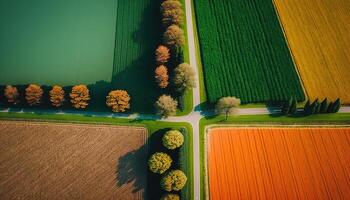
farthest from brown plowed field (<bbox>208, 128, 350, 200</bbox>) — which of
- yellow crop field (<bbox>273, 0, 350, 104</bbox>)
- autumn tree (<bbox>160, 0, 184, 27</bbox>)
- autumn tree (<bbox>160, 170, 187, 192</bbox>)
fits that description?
autumn tree (<bbox>160, 0, 184, 27</bbox>)

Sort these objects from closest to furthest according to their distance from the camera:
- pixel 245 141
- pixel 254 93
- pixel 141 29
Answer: pixel 245 141
pixel 254 93
pixel 141 29

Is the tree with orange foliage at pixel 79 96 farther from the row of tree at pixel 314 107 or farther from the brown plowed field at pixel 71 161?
the row of tree at pixel 314 107

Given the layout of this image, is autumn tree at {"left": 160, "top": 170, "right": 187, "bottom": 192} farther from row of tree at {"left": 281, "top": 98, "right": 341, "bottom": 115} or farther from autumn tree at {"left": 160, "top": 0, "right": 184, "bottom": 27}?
autumn tree at {"left": 160, "top": 0, "right": 184, "bottom": 27}

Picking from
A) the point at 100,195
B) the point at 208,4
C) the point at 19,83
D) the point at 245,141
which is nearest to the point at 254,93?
the point at 245,141

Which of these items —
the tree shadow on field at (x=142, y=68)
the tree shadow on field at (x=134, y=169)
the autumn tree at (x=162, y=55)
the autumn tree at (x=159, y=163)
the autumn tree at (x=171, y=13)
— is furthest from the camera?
the autumn tree at (x=171, y=13)

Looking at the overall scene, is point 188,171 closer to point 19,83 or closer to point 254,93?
point 254,93

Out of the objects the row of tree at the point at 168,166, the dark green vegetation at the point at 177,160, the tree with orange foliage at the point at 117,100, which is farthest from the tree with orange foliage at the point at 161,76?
the row of tree at the point at 168,166

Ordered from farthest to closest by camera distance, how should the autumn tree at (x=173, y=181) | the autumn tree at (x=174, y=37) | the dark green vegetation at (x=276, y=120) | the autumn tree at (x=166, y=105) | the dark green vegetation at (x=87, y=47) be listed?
the autumn tree at (x=174, y=37)
the dark green vegetation at (x=87, y=47)
the dark green vegetation at (x=276, y=120)
the autumn tree at (x=166, y=105)
the autumn tree at (x=173, y=181)
